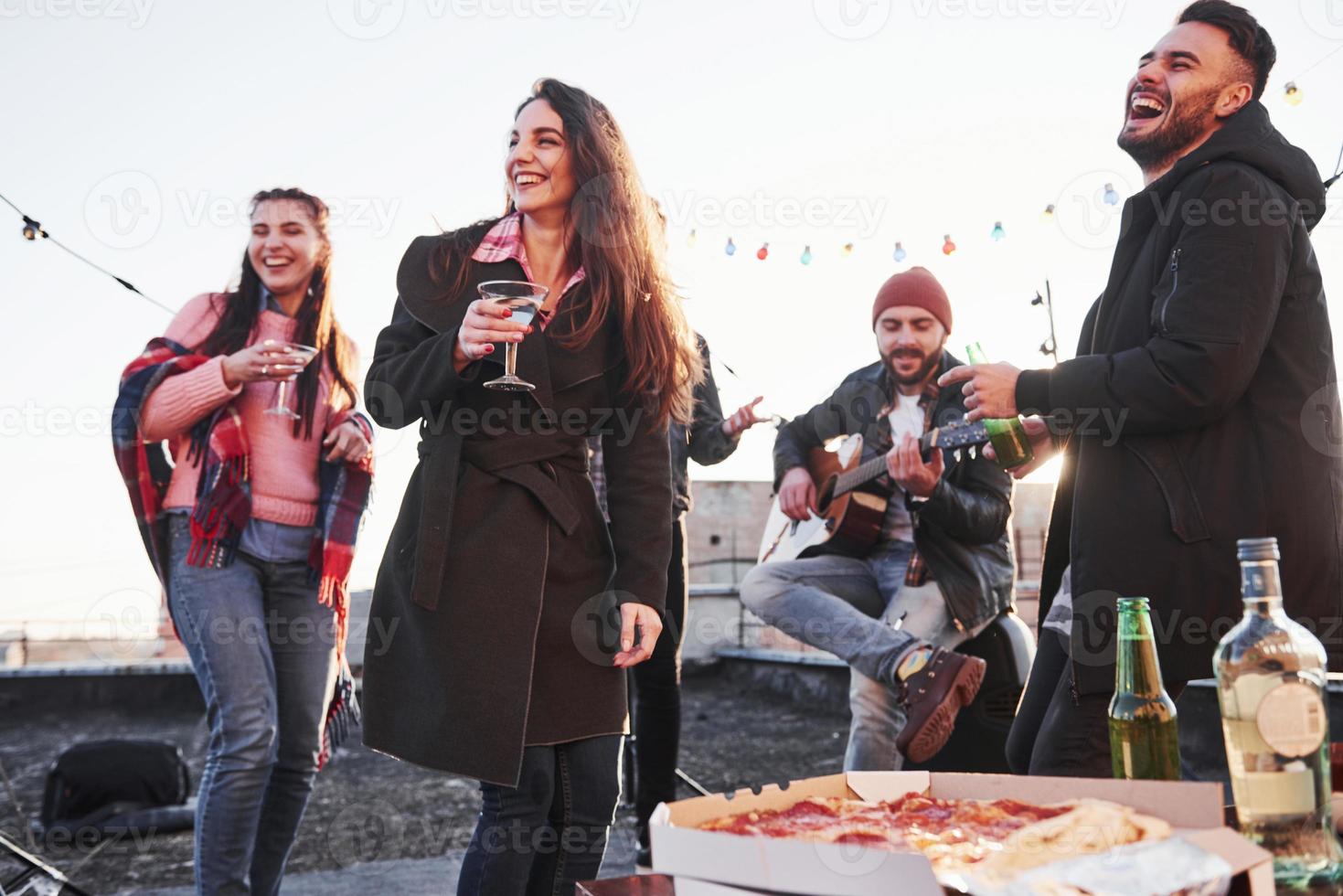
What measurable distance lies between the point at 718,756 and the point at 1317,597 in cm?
545

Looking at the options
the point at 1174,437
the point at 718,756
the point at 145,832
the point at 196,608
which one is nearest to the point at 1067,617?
the point at 1174,437

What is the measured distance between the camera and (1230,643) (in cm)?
128

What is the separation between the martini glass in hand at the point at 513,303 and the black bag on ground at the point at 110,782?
4.17 meters

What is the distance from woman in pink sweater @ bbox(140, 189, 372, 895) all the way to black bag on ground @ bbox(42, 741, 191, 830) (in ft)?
9.04

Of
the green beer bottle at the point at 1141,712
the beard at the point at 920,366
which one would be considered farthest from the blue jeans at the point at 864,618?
the green beer bottle at the point at 1141,712

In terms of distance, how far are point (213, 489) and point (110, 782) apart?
3.02 m

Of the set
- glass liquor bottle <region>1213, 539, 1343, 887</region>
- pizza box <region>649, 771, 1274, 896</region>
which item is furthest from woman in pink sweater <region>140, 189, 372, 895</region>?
glass liquor bottle <region>1213, 539, 1343, 887</region>

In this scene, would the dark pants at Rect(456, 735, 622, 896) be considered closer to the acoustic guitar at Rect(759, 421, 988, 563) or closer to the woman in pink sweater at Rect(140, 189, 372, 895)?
the woman in pink sweater at Rect(140, 189, 372, 895)

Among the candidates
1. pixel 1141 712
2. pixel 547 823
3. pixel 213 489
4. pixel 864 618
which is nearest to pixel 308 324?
pixel 213 489

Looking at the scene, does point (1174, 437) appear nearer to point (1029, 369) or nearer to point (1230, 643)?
point (1029, 369)

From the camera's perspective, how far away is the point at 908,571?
4.15 metres

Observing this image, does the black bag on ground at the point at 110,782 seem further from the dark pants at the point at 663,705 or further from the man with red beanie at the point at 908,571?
the man with red beanie at the point at 908,571

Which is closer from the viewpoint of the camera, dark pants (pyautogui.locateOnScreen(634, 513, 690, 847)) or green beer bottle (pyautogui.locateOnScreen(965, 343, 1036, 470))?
green beer bottle (pyautogui.locateOnScreen(965, 343, 1036, 470))

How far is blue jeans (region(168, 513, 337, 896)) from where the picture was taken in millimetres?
2854
